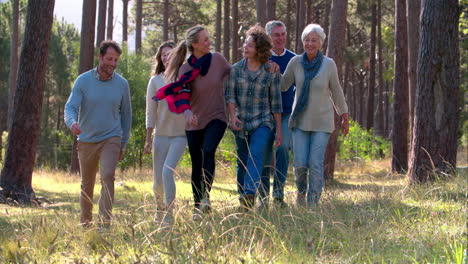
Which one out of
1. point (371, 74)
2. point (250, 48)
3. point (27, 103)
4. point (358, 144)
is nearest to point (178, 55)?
point (250, 48)

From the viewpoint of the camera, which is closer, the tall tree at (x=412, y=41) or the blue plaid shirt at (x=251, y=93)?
the blue plaid shirt at (x=251, y=93)

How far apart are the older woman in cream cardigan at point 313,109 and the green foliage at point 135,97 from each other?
54.2 feet

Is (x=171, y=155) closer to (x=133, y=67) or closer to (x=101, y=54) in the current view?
(x=101, y=54)

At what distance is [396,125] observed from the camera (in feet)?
60.9

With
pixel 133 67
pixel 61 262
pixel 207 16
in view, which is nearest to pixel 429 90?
pixel 61 262

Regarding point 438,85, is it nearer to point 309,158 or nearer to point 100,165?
point 309,158

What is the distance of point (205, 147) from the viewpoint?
6.82 meters

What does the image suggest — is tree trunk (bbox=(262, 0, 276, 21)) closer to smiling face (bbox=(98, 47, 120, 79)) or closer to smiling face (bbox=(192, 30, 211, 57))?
smiling face (bbox=(192, 30, 211, 57))

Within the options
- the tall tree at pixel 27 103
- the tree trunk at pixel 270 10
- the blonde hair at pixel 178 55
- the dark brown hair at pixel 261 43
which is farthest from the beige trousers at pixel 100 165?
the tree trunk at pixel 270 10

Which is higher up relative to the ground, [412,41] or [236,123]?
[412,41]

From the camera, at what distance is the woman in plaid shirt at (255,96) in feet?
22.8

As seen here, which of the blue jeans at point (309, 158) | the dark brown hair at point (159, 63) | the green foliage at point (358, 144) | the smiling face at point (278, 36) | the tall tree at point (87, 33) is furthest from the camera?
the green foliage at point (358, 144)

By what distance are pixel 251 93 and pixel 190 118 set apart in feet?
2.58

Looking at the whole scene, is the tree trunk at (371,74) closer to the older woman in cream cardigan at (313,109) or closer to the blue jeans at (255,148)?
the older woman in cream cardigan at (313,109)
